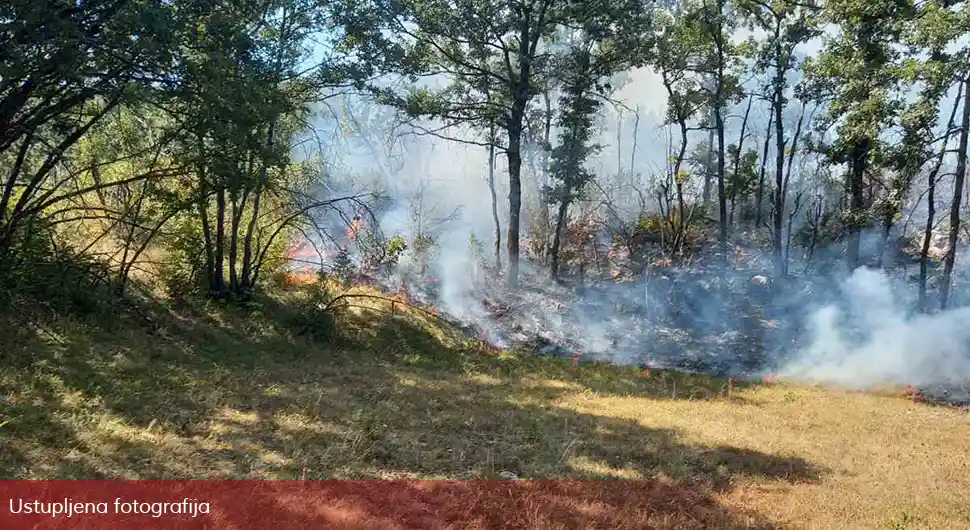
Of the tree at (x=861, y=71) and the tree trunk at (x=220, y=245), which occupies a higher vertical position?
the tree at (x=861, y=71)

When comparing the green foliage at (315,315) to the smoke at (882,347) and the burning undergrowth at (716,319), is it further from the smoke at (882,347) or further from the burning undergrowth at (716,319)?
the smoke at (882,347)

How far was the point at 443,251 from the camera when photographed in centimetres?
1977

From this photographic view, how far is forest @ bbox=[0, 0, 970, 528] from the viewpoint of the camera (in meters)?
5.88

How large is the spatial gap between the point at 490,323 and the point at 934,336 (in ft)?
32.9

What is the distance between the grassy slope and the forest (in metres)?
0.06

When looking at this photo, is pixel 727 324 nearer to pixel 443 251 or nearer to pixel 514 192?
pixel 514 192

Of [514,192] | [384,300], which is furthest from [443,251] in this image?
[384,300]

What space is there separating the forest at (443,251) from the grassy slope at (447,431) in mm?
61

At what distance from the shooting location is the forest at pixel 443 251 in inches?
232

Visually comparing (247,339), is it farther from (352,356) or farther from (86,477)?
(86,477)

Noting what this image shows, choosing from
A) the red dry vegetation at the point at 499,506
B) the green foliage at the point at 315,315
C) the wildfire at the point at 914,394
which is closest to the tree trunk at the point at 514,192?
the green foliage at the point at 315,315

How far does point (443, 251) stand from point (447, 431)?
1350 cm

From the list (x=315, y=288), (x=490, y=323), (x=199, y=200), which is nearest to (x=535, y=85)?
(x=490, y=323)

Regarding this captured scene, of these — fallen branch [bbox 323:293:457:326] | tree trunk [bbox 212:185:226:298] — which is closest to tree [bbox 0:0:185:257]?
tree trunk [bbox 212:185:226:298]
